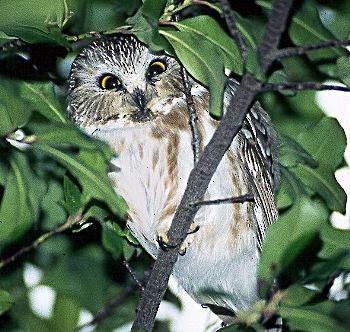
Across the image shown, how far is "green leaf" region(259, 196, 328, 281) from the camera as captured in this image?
1.59 metres

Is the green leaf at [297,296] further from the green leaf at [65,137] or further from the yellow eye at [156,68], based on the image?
the yellow eye at [156,68]

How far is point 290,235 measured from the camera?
160cm

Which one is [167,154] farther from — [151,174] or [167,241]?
[167,241]

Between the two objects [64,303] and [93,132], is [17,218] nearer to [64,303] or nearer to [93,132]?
[64,303]

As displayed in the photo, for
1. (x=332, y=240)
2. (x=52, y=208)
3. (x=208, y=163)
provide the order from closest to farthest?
(x=208, y=163) → (x=332, y=240) → (x=52, y=208)

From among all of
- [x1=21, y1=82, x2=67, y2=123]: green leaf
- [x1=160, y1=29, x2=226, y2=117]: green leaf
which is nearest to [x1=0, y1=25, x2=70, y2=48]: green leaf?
[x1=21, y1=82, x2=67, y2=123]: green leaf

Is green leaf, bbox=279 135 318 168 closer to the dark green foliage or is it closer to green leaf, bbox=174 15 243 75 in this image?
the dark green foliage

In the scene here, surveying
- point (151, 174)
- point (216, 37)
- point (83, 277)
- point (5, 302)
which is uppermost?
point (216, 37)

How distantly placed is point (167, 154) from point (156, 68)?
1.13ft

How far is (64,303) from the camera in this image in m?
2.29

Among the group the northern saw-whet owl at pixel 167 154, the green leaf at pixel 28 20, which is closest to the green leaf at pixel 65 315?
the northern saw-whet owl at pixel 167 154

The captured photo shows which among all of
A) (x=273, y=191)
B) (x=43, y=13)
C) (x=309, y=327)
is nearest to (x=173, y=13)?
(x=43, y=13)

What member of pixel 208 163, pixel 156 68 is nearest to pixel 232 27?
pixel 208 163

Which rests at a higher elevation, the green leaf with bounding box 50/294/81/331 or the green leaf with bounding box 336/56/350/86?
the green leaf with bounding box 336/56/350/86
